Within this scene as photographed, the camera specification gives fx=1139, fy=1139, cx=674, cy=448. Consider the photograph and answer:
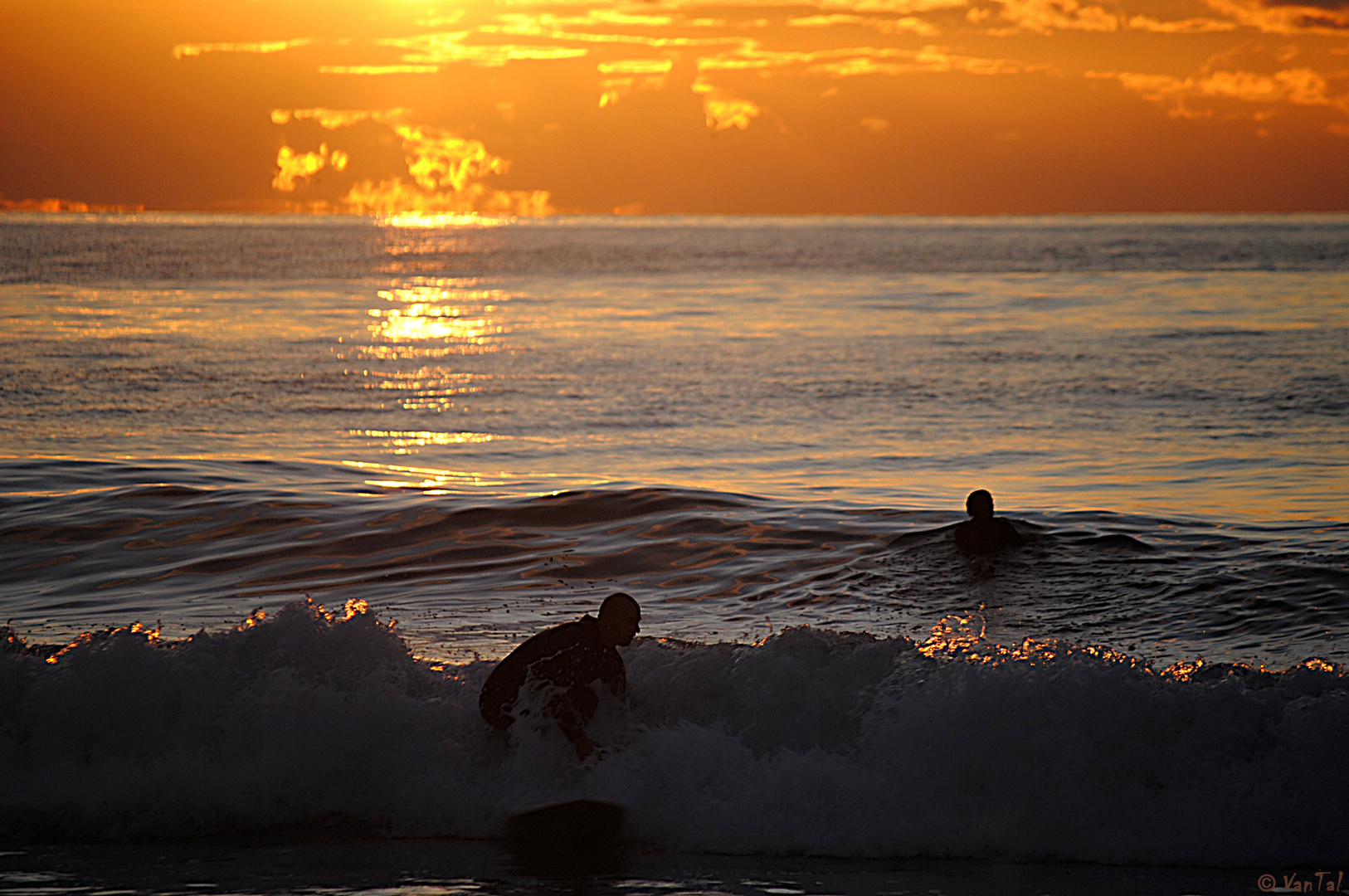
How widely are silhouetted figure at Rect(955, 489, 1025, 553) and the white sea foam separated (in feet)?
15.8

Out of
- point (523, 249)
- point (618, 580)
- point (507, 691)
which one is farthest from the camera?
point (523, 249)

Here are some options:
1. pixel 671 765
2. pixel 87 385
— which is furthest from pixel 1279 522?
pixel 87 385

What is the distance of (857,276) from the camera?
8225 cm

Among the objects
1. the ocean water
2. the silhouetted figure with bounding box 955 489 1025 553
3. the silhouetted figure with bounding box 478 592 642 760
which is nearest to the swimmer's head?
the silhouetted figure with bounding box 955 489 1025 553

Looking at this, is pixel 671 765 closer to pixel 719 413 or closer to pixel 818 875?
pixel 818 875

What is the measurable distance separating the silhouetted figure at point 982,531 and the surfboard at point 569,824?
710 cm

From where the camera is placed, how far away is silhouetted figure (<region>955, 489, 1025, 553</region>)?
13391 millimetres

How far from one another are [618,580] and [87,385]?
2090 cm

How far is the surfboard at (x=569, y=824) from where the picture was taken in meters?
7.49

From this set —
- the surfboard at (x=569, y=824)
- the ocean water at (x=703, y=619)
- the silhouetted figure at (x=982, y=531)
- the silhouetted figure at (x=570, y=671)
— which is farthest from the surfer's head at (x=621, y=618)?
the silhouetted figure at (x=982, y=531)

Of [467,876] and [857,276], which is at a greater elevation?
[857,276]

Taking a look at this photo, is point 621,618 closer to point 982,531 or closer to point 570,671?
point 570,671

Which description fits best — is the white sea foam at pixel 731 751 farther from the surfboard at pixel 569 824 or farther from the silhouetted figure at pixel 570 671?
the silhouetted figure at pixel 570 671

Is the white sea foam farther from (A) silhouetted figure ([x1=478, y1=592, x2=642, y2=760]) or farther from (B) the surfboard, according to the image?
(A) silhouetted figure ([x1=478, y1=592, x2=642, y2=760])
